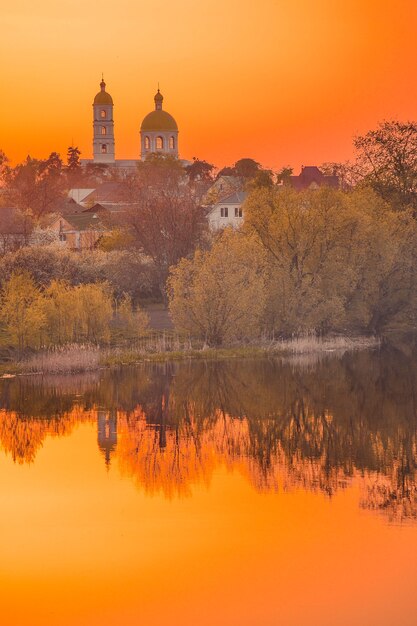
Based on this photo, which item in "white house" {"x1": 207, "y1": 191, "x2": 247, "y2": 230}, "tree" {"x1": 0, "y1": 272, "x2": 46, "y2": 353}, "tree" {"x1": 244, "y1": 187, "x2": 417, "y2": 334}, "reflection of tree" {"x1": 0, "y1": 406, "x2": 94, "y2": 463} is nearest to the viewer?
"reflection of tree" {"x1": 0, "y1": 406, "x2": 94, "y2": 463}

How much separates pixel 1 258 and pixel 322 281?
1881cm

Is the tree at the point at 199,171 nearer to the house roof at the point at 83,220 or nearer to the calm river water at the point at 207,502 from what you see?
the house roof at the point at 83,220

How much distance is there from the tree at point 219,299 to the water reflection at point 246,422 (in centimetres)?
428

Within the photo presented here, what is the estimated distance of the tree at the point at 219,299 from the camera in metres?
53.9

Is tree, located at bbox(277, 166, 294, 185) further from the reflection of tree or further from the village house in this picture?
the reflection of tree

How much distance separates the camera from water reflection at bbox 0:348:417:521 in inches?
1200

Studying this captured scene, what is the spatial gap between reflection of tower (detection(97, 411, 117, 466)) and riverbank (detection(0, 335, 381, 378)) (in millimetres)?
8308

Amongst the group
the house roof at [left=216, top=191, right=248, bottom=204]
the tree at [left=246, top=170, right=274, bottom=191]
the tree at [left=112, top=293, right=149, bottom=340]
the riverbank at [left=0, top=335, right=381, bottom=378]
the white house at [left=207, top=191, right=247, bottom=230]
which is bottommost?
the riverbank at [left=0, top=335, right=381, bottom=378]

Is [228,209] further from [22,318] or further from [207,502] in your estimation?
[207,502]

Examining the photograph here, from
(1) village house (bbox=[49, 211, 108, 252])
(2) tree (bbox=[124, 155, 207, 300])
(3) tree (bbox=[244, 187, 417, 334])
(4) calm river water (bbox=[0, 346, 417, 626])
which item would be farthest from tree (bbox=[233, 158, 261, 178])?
(4) calm river water (bbox=[0, 346, 417, 626])

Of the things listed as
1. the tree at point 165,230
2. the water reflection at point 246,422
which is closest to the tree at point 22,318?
the water reflection at point 246,422

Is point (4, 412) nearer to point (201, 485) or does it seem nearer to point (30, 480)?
point (30, 480)

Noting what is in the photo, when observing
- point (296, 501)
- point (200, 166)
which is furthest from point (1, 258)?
point (200, 166)

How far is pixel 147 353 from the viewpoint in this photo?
5131 cm
